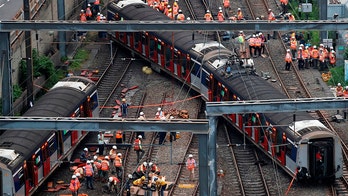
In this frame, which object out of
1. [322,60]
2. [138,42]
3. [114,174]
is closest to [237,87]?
[114,174]

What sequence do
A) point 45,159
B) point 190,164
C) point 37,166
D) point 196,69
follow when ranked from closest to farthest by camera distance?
point 37,166, point 45,159, point 190,164, point 196,69

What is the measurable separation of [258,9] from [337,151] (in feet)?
91.5

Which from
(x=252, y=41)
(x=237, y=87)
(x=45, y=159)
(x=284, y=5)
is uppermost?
(x=284, y=5)

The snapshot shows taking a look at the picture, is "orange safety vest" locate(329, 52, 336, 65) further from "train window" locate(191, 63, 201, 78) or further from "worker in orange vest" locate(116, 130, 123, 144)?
"worker in orange vest" locate(116, 130, 123, 144)

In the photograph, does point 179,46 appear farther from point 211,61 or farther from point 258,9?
point 258,9

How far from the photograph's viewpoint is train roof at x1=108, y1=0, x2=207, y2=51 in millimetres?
71438

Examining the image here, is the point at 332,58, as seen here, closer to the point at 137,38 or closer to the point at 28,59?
the point at 137,38

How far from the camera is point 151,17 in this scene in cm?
7481

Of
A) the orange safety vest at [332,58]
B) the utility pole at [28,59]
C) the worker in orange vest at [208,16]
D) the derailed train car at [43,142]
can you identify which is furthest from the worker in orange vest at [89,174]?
the orange safety vest at [332,58]

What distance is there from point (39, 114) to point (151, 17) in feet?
50.8

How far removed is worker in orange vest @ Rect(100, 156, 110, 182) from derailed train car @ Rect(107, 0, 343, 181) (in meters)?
6.60

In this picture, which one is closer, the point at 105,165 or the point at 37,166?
the point at 37,166

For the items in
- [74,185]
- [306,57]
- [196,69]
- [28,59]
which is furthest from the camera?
[306,57]

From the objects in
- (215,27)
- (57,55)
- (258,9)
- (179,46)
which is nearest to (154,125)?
(215,27)
